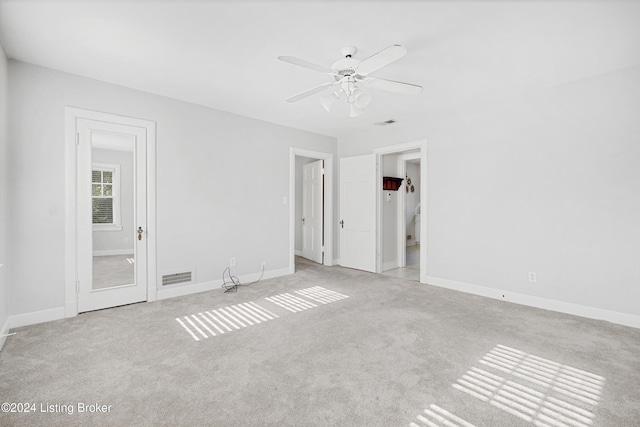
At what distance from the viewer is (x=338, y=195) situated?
19.6 ft

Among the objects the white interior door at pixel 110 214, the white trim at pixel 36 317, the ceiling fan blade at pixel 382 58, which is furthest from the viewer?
the white interior door at pixel 110 214

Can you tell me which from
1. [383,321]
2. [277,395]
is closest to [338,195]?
[383,321]

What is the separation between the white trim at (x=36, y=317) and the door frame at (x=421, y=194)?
4.41 m

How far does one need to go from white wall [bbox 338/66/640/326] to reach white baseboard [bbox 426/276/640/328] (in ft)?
0.15

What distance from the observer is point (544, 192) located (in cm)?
355

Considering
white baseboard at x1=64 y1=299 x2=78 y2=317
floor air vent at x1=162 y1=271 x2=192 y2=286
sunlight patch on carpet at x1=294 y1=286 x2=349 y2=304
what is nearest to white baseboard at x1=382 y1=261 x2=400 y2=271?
sunlight patch on carpet at x1=294 y1=286 x2=349 y2=304

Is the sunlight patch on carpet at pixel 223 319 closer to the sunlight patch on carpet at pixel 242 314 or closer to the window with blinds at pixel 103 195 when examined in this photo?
the sunlight patch on carpet at pixel 242 314

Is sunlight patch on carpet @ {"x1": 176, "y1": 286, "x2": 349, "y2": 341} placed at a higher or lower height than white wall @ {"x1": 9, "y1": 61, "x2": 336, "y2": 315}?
lower

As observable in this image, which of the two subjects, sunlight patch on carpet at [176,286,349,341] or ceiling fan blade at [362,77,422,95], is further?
sunlight patch on carpet at [176,286,349,341]

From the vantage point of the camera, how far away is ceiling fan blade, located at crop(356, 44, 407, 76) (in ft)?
6.84

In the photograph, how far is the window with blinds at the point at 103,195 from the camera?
11.1ft

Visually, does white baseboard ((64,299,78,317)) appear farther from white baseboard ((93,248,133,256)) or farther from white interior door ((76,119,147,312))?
white baseboard ((93,248,133,256))

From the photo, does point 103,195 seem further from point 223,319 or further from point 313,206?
point 313,206

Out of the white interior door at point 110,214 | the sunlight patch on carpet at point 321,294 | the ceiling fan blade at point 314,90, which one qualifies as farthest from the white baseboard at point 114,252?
the ceiling fan blade at point 314,90
